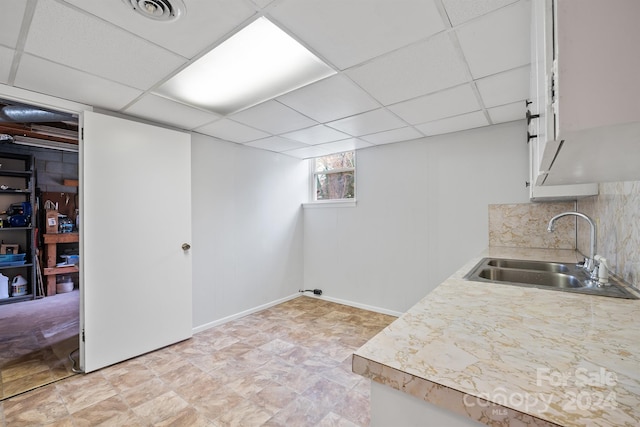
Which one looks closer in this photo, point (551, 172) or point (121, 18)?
point (551, 172)

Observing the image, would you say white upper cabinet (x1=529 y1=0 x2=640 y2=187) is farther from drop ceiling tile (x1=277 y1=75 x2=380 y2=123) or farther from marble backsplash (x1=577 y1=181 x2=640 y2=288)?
drop ceiling tile (x1=277 y1=75 x2=380 y2=123)

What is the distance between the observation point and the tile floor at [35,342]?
87.9 inches

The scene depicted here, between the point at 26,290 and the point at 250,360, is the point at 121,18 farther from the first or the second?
the point at 26,290

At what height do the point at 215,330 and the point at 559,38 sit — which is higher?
the point at 559,38

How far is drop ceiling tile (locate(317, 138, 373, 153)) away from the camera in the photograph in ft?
11.6

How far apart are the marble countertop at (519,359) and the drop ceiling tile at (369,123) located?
2.00 metres

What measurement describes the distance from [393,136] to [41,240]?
6.20 metres

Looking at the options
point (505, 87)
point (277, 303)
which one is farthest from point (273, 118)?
point (277, 303)

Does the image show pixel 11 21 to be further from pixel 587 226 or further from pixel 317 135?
pixel 587 226

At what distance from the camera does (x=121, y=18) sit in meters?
1.37

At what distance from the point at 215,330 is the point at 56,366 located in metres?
1.37

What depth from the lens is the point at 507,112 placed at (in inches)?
102

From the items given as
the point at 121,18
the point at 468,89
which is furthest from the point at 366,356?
the point at 468,89

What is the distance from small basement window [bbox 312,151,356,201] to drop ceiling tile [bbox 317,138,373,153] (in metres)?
0.24
